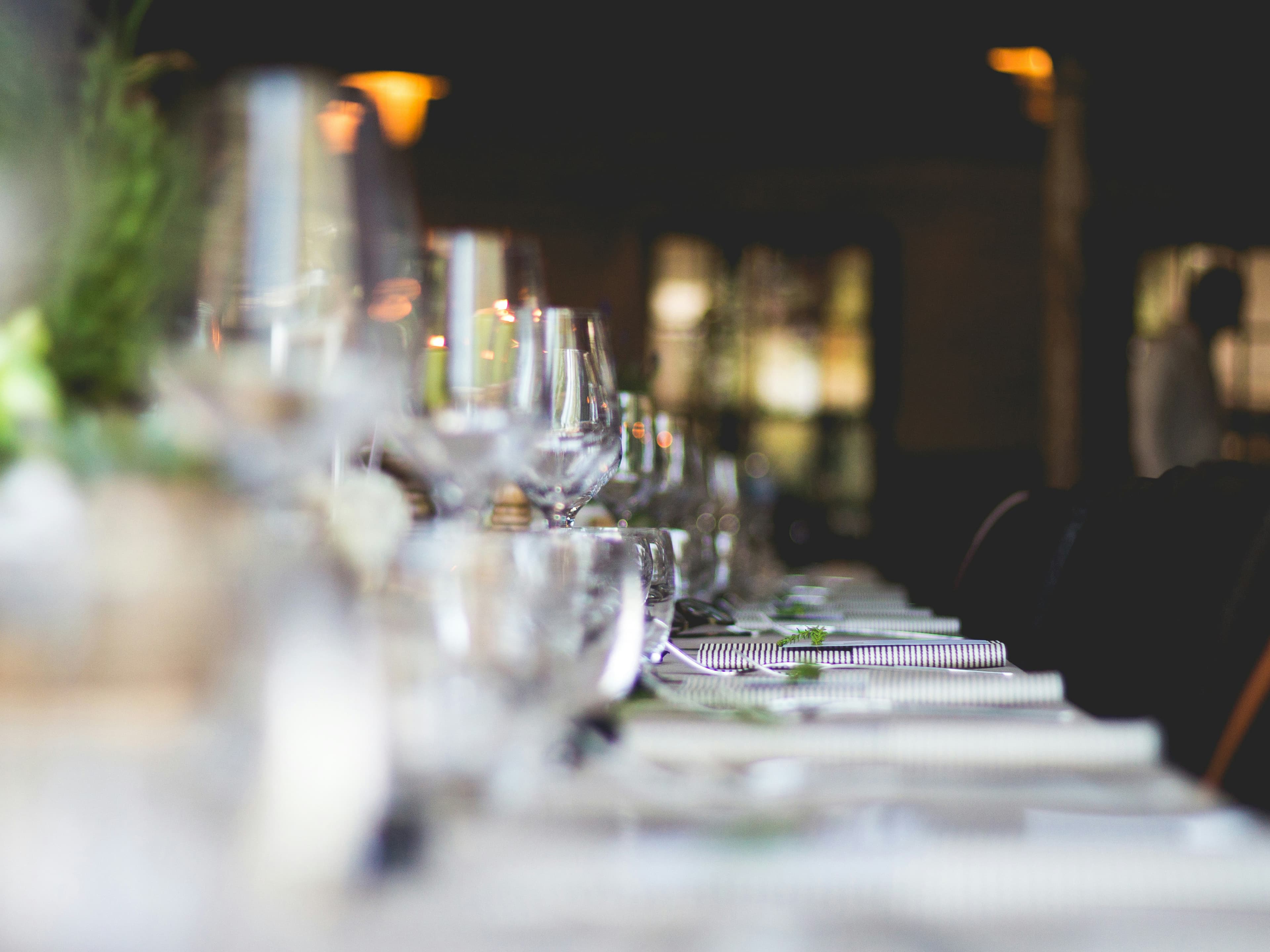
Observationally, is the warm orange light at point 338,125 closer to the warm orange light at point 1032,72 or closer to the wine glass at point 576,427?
the wine glass at point 576,427

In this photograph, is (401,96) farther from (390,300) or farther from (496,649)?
(496,649)

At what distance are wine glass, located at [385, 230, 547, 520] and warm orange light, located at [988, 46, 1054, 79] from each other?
573cm

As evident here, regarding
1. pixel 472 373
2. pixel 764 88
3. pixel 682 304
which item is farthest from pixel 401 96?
pixel 472 373

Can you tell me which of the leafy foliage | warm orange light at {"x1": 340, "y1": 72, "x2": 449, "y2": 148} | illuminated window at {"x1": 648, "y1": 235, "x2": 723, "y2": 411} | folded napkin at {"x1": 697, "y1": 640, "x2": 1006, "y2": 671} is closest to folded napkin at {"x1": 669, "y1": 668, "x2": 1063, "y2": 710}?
folded napkin at {"x1": 697, "y1": 640, "x2": 1006, "y2": 671}

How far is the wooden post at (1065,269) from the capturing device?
6125mm

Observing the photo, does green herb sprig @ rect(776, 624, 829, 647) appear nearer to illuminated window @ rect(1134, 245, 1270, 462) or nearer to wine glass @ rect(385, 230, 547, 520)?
wine glass @ rect(385, 230, 547, 520)

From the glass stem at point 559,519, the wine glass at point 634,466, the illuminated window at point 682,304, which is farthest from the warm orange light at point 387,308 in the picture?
the illuminated window at point 682,304

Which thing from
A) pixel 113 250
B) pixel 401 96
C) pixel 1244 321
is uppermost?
pixel 401 96

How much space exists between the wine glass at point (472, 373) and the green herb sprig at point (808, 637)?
0.33m

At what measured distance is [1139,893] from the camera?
418 mm

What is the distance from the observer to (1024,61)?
20.1ft

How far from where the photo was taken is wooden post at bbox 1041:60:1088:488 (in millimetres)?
6125

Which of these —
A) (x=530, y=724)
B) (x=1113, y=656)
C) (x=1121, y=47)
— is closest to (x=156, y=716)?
(x=530, y=724)

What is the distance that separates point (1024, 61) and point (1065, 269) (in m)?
1.02
